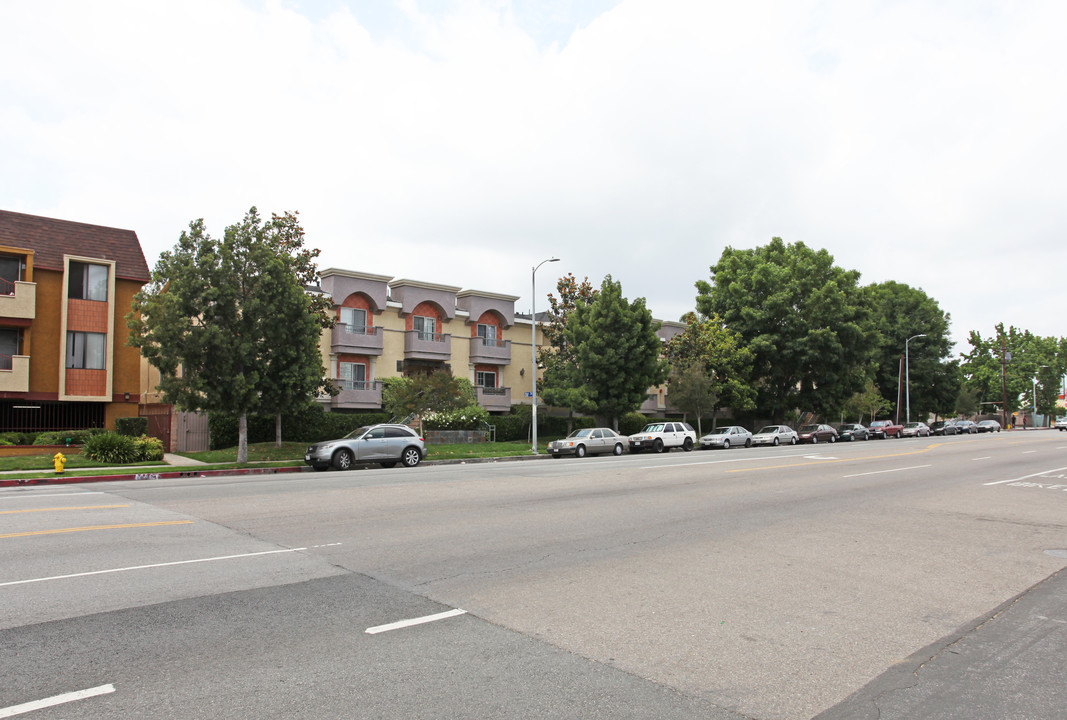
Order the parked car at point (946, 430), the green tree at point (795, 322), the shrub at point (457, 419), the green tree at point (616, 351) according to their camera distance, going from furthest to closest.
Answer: the parked car at point (946, 430) → the green tree at point (795, 322) → the green tree at point (616, 351) → the shrub at point (457, 419)

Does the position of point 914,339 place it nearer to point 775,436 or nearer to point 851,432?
point 851,432

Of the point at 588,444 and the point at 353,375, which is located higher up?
the point at 353,375

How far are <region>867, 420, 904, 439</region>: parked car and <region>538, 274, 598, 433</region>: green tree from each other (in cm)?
2640

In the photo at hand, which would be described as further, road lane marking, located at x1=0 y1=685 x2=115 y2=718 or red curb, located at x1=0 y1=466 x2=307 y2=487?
red curb, located at x1=0 y1=466 x2=307 y2=487

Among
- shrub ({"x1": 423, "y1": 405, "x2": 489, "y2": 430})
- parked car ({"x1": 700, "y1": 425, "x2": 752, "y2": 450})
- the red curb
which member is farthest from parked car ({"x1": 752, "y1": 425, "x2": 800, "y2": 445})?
the red curb

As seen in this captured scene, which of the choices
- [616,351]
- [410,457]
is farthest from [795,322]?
[410,457]

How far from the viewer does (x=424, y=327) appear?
4550 cm

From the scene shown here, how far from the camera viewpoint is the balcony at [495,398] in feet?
151

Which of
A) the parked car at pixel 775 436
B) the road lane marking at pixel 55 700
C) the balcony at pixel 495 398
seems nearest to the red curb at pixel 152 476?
the road lane marking at pixel 55 700

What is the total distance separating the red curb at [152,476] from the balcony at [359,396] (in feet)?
51.0

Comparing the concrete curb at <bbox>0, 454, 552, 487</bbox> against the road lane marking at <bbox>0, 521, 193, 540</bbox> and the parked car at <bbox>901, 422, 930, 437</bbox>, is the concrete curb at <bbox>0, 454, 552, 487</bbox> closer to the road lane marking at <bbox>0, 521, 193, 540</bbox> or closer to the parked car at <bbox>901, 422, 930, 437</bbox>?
the road lane marking at <bbox>0, 521, 193, 540</bbox>

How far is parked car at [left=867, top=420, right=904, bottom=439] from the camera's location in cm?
5700

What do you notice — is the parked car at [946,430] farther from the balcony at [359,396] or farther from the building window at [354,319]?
the building window at [354,319]

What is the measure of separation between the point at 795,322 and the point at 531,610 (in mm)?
46539
